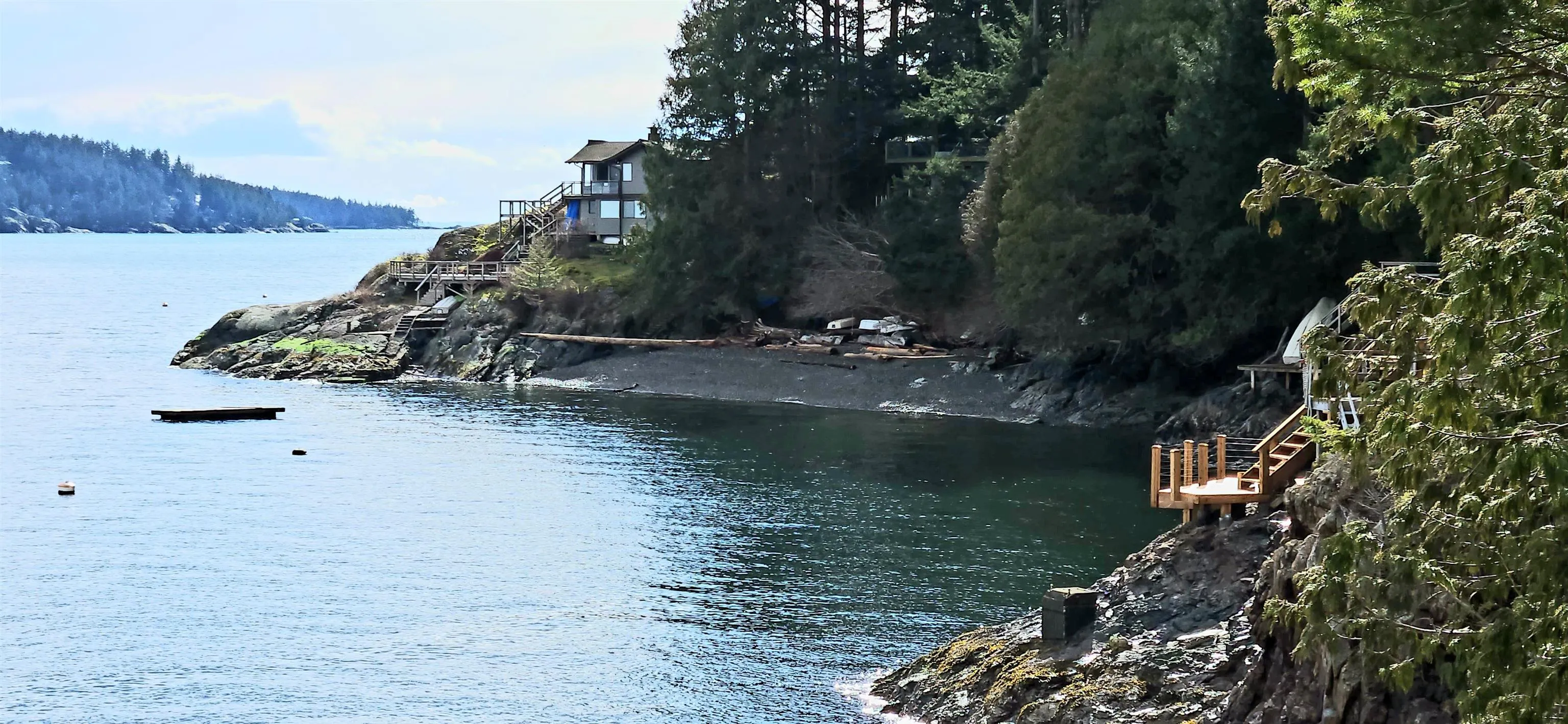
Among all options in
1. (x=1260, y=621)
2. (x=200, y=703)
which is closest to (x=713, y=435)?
(x=200, y=703)

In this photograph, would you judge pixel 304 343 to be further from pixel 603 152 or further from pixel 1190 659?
pixel 1190 659

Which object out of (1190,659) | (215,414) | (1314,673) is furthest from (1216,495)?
(215,414)

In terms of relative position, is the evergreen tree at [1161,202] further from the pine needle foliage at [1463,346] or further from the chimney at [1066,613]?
the pine needle foliage at [1463,346]

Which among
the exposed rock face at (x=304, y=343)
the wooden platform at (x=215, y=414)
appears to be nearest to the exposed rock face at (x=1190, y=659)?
the wooden platform at (x=215, y=414)

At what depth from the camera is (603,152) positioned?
111 meters

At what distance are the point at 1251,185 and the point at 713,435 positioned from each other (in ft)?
74.4

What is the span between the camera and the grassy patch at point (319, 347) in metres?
91.7

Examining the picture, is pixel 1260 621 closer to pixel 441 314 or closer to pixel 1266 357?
pixel 1266 357

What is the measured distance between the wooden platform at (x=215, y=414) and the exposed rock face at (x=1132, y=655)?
158ft

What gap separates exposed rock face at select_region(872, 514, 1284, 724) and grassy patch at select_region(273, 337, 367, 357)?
220 ft

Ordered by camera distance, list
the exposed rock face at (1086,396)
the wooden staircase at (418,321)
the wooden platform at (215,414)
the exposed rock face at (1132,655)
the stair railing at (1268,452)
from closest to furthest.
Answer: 1. the exposed rock face at (1132,655)
2. the stair railing at (1268,452)
3. the exposed rock face at (1086,396)
4. the wooden platform at (215,414)
5. the wooden staircase at (418,321)

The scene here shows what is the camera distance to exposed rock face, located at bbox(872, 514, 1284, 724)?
25.8 meters

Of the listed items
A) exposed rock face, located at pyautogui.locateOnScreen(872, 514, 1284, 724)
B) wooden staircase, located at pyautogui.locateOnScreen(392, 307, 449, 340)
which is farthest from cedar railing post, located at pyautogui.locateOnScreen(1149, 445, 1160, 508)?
wooden staircase, located at pyautogui.locateOnScreen(392, 307, 449, 340)

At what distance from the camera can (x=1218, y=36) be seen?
2349 inches
